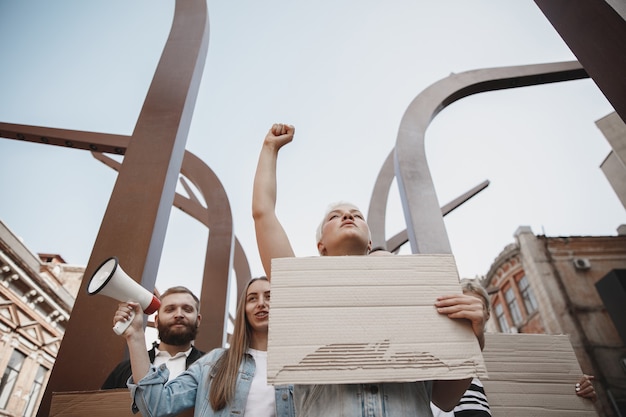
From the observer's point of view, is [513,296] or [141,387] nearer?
[141,387]

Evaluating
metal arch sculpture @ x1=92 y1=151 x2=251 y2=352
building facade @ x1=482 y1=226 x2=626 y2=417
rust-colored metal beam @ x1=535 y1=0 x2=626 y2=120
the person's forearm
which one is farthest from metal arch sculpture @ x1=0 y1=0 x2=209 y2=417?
building facade @ x1=482 y1=226 x2=626 y2=417

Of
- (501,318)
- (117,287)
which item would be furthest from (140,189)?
(501,318)

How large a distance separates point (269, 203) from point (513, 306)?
75.6 ft

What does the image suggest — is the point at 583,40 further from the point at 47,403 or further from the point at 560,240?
the point at 560,240

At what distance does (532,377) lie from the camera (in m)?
2.19

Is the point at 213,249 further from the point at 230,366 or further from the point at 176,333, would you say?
the point at 230,366

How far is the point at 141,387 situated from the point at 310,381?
86 cm

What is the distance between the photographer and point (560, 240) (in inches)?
742

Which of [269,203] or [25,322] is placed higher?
[25,322]

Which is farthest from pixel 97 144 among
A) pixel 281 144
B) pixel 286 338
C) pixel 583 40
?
pixel 583 40

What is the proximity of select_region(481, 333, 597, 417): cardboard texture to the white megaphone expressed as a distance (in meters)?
1.87

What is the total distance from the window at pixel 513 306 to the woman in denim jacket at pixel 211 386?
22.0m

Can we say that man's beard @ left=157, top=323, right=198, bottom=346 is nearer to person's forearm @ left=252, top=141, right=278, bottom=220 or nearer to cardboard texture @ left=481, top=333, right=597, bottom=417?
person's forearm @ left=252, top=141, right=278, bottom=220

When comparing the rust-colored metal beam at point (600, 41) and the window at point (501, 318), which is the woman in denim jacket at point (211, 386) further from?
the window at point (501, 318)
